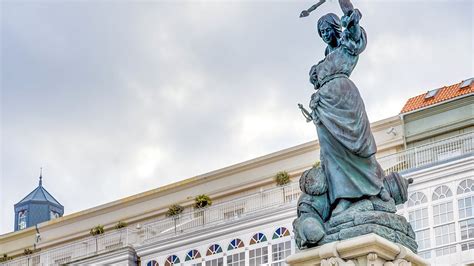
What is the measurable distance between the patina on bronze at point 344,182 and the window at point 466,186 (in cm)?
3152

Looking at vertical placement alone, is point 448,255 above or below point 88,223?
below

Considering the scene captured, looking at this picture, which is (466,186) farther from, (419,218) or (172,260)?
(172,260)

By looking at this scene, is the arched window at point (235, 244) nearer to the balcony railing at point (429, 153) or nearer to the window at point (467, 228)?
the balcony railing at point (429, 153)

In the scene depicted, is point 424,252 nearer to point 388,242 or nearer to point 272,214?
point 272,214

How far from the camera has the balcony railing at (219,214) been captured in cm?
4656

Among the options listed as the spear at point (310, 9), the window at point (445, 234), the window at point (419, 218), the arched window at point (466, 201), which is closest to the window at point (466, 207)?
the arched window at point (466, 201)

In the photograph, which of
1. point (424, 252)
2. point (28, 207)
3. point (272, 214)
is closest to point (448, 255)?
point (424, 252)

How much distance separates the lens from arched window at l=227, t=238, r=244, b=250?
1894 inches

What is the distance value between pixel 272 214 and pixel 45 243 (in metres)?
23.7

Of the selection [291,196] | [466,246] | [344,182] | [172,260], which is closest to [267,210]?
[291,196]

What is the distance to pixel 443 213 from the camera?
139 feet

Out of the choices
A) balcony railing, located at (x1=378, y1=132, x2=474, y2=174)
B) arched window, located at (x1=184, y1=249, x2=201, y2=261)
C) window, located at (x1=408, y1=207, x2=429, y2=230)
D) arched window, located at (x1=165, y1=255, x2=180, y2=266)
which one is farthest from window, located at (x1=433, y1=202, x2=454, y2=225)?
arched window, located at (x1=165, y1=255, x2=180, y2=266)

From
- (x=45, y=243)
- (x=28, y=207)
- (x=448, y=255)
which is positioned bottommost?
(x=448, y=255)

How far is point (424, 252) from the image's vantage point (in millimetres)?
42156
